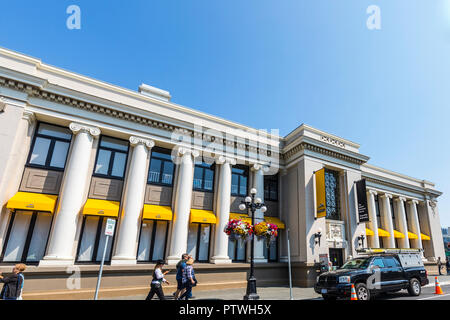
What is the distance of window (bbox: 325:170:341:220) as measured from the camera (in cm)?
1902

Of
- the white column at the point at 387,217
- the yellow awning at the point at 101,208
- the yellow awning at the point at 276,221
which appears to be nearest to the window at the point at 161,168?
the yellow awning at the point at 101,208

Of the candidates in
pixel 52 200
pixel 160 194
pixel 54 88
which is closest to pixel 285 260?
pixel 160 194

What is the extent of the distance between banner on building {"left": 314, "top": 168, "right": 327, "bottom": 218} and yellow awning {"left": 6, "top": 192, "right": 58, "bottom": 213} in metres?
16.0

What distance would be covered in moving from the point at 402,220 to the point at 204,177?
22.3m

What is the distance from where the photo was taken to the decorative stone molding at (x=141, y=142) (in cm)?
1517

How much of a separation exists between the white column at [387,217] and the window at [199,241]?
18.8 meters

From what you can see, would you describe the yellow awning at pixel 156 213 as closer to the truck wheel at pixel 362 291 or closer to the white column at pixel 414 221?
the truck wheel at pixel 362 291

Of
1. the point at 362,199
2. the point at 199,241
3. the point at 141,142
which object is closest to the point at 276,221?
the point at 199,241

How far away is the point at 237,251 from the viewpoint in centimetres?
1719

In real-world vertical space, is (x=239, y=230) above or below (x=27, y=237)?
above

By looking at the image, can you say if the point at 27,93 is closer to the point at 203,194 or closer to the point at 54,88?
the point at 54,88

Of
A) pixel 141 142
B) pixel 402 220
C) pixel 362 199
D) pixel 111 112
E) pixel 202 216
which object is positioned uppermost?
pixel 111 112

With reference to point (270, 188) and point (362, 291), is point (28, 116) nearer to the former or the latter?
point (270, 188)
